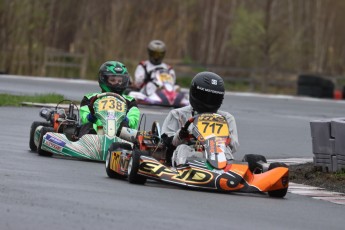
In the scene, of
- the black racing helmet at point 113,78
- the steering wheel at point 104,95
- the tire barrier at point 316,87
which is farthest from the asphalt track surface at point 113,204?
the tire barrier at point 316,87

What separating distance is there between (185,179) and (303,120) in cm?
1519

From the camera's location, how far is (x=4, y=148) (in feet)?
48.7

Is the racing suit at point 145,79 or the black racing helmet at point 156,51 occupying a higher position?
the black racing helmet at point 156,51

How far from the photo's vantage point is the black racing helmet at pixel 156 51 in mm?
27641

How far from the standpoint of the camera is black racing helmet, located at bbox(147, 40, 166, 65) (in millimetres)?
27641

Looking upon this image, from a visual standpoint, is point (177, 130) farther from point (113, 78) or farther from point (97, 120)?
point (113, 78)

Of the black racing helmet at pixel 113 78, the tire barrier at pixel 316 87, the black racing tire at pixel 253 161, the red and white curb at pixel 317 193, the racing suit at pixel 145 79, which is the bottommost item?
the tire barrier at pixel 316 87

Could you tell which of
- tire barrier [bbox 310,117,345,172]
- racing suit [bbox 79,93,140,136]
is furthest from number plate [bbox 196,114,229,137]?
racing suit [bbox 79,93,140,136]

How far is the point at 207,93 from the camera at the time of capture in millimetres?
11883

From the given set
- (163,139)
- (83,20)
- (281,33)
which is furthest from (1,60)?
(163,139)

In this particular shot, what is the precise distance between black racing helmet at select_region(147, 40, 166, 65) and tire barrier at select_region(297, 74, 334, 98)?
10744mm

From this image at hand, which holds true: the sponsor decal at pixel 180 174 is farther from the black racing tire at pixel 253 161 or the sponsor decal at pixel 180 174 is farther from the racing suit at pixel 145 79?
the racing suit at pixel 145 79

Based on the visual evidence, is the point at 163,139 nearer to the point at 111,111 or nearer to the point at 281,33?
the point at 111,111

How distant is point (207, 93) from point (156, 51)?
1583 cm
